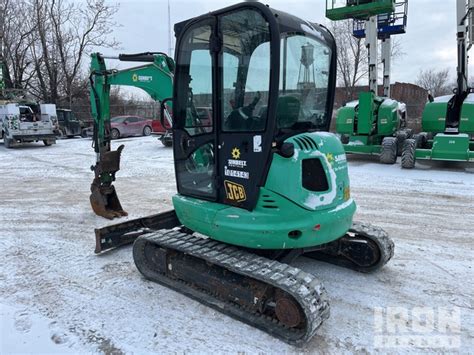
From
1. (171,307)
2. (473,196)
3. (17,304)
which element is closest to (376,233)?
(171,307)

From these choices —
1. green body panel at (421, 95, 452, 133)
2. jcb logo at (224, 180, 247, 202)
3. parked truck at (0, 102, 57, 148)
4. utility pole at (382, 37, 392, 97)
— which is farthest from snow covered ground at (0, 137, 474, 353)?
parked truck at (0, 102, 57, 148)

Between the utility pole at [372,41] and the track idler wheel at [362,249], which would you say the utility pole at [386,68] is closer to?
the utility pole at [372,41]

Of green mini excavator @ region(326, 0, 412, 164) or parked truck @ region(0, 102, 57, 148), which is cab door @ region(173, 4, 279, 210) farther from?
parked truck @ region(0, 102, 57, 148)

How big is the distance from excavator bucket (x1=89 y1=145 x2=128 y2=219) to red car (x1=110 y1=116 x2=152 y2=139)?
15.6 m

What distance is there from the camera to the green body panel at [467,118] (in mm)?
10477

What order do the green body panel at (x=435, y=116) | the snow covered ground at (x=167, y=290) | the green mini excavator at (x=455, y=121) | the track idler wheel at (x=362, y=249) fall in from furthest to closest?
the green body panel at (x=435, y=116) → the green mini excavator at (x=455, y=121) → the track idler wheel at (x=362, y=249) → the snow covered ground at (x=167, y=290)

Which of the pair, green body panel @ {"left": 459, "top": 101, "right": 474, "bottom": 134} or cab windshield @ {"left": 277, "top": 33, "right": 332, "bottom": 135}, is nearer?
cab windshield @ {"left": 277, "top": 33, "right": 332, "bottom": 135}

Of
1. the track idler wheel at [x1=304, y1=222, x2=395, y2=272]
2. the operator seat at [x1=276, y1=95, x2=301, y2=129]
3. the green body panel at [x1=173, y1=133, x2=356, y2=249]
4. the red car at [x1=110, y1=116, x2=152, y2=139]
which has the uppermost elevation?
the red car at [x1=110, y1=116, x2=152, y2=139]

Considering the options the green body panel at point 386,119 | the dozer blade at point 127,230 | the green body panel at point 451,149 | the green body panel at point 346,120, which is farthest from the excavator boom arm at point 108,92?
the green body panel at point 386,119

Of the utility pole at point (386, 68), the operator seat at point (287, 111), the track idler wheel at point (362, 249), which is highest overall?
the utility pole at point (386, 68)

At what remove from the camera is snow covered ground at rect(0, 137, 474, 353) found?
311 centimetres

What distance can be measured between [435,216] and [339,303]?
144 inches

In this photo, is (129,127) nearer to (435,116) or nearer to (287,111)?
(435,116)

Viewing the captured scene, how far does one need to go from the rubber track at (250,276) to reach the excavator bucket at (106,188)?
2.56m
